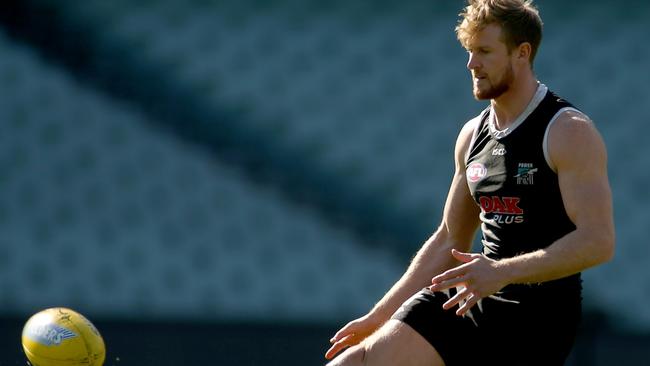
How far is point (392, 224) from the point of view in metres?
6.41

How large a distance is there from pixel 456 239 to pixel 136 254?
8.31 ft

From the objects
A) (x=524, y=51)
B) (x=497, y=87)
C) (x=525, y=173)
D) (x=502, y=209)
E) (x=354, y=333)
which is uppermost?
(x=524, y=51)

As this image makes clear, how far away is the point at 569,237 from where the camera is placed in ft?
12.1

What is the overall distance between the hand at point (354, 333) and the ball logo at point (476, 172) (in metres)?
0.59

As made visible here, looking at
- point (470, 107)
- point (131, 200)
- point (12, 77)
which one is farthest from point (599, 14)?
point (12, 77)

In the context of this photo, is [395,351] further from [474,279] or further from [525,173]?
[525,173]

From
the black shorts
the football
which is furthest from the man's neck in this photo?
the football

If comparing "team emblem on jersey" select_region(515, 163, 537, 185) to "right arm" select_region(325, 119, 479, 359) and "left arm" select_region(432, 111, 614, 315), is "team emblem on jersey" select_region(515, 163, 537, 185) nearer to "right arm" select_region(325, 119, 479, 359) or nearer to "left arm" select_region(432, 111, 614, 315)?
"left arm" select_region(432, 111, 614, 315)

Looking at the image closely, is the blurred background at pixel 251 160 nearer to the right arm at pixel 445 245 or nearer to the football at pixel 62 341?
the football at pixel 62 341

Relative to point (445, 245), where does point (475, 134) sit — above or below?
above

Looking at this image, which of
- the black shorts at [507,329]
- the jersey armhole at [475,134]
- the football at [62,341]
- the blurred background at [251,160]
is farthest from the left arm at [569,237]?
the blurred background at [251,160]

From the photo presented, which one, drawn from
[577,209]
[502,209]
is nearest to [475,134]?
[502,209]

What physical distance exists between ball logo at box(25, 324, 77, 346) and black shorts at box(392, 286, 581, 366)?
5.26 ft

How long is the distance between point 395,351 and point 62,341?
1609 mm
